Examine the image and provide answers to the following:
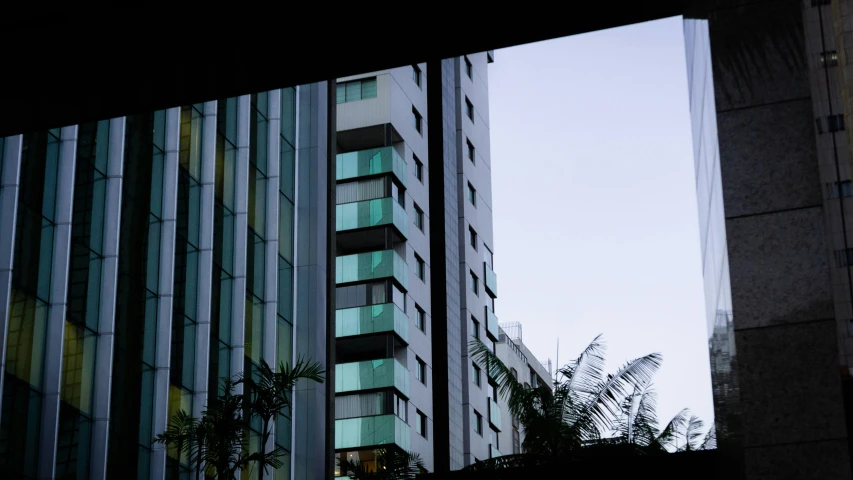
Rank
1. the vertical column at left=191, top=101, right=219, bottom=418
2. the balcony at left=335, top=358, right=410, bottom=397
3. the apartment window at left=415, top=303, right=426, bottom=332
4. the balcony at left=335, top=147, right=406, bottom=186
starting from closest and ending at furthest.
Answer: the vertical column at left=191, top=101, right=219, bottom=418 → the balcony at left=335, top=358, right=410, bottom=397 → the balcony at left=335, top=147, right=406, bottom=186 → the apartment window at left=415, top=303, right=426, bottom=332

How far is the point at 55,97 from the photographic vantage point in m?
6.34

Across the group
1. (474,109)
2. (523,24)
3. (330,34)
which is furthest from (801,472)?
(474,109)

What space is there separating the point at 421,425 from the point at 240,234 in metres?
26.5

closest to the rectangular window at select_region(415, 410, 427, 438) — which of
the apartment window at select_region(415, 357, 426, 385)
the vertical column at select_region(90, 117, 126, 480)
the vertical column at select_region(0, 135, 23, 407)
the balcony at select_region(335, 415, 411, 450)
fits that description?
the apartment window at select_region(415, 357, 426, 385)

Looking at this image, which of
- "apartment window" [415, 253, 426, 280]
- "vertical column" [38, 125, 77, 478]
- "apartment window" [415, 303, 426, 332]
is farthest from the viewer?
"apartment window" [415, 253, 426, 280]

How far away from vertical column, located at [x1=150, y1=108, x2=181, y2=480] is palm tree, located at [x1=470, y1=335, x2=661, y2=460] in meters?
6.50

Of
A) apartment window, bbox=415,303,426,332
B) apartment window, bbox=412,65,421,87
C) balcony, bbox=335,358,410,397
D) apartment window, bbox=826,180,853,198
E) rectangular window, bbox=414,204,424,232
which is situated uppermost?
apartment window, bbox=412,65,421,87

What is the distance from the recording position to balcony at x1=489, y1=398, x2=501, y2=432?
6009 cm

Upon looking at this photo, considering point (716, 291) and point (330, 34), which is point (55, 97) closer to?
point (330, 34)

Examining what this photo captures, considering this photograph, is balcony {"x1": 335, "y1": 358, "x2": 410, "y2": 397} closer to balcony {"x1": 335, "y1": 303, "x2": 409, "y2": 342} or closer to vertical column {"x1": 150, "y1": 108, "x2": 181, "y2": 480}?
balcony {"x1": 335, "y1": 303, "x2": 409, "y2": 342}

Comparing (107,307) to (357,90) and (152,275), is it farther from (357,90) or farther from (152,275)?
(357,90)

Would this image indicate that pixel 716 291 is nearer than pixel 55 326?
Yes

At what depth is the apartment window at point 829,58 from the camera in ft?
16.1

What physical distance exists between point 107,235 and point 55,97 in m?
16.9
